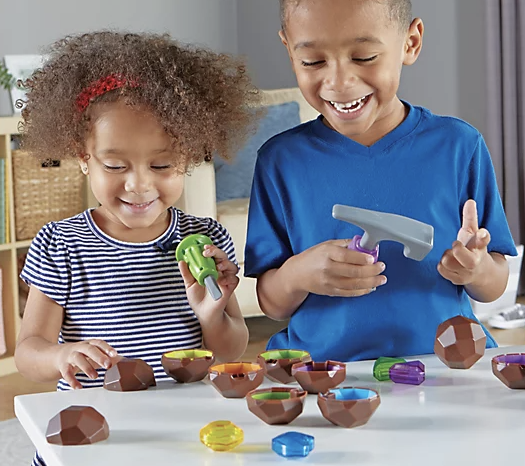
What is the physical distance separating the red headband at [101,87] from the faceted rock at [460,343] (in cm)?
55

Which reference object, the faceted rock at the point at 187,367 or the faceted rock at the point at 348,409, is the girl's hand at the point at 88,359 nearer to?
the faceted rock at the point at 187,367

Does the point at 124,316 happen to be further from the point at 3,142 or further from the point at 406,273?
the point at 3,142

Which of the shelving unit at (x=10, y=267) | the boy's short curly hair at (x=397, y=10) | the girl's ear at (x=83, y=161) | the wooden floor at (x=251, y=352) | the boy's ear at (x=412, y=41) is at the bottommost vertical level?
the wooden floor at (x=251, y=352)

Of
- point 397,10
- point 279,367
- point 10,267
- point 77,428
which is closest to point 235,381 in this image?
point 279,367

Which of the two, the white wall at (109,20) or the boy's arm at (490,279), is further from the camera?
the white wall at (109,20)

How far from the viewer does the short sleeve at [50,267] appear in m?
1.20

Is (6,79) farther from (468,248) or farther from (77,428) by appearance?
(77,428)

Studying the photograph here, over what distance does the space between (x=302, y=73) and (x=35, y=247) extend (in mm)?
451

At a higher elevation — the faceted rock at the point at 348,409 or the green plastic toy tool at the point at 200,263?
the green plastic toy tool at the point at 200,263

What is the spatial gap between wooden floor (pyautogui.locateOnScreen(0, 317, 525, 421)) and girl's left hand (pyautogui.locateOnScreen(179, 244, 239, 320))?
5.26 feet

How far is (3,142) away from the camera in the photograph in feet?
10.4

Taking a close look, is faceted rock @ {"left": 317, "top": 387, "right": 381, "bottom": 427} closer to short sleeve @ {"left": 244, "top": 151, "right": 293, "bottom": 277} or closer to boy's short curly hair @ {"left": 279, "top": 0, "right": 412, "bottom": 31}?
short sleeve @ {"left": 244, "top": 151, "right": 293, "bottom": 277}

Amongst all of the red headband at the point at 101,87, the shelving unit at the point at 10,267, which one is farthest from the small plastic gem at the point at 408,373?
the shelving unit at the point at 10,267

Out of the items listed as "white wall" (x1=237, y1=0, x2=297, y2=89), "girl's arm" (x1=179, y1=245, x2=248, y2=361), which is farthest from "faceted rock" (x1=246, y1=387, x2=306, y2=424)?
"white wall" (x1=237, y1=0, x2=297, y2=89)
